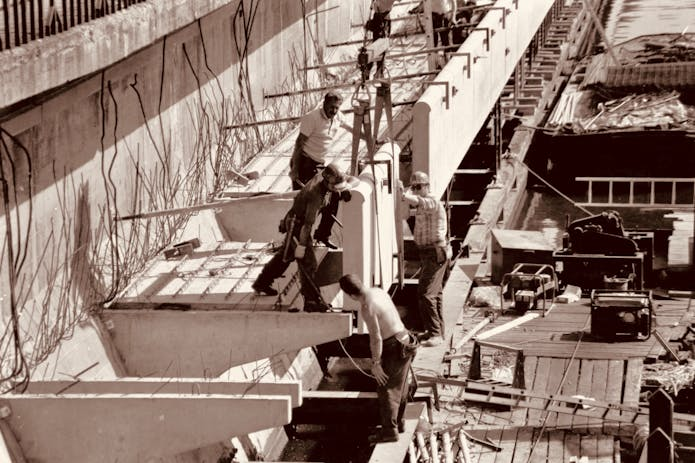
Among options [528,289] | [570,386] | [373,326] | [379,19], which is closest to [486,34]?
[379,19]

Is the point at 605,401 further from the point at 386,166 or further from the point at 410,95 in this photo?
the point at 410,95

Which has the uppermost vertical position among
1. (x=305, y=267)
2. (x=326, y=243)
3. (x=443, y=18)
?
(x=443, y=18)

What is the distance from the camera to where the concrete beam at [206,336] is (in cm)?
1606

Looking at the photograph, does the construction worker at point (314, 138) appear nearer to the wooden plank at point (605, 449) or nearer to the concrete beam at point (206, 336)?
the concrete beam at point (206, 336)

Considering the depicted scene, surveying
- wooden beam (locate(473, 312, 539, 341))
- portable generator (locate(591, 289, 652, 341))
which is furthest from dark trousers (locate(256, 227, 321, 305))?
portable generator (locate(591, 289, 652, 341))

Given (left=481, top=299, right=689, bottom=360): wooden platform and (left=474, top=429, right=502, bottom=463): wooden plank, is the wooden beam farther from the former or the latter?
(left=474, top=429, right=502, bottom=463): wooden plank

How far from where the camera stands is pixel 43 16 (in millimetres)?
14438

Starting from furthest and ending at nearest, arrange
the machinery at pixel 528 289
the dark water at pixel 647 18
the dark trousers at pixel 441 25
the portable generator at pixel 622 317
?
the dark water at pixel 647 18 < the dark trousers at pixel 441 25 < the machinery at pixel 528 289 < the portable generator at pixel 622 317

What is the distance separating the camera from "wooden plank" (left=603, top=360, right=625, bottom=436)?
19.1m

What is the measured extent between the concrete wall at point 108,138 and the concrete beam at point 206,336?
63 centimetres

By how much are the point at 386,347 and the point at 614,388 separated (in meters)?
5.44

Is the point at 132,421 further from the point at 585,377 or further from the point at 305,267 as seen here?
the point at 585,377

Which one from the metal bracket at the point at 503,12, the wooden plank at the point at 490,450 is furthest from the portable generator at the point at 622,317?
the metal bracket at the point at 503,12

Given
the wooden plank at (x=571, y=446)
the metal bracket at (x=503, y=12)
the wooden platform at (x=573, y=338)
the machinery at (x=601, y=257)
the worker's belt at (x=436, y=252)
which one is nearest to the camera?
the wooden plank at (x=571, y=446)
